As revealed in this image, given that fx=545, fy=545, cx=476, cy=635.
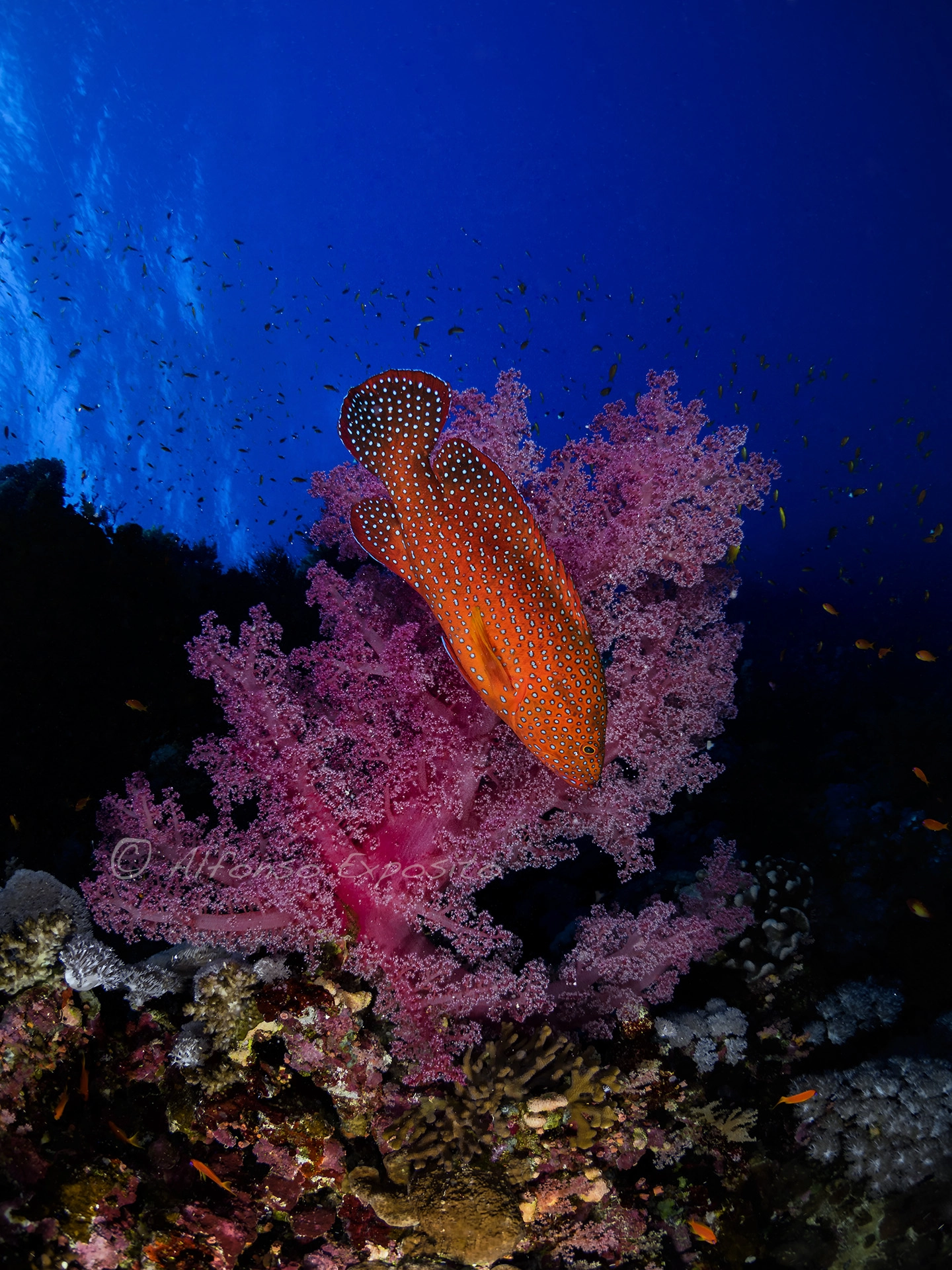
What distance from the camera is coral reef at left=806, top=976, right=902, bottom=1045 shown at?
15.2ft

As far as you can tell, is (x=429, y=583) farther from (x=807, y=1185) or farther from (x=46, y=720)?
(x=807, y=1185)

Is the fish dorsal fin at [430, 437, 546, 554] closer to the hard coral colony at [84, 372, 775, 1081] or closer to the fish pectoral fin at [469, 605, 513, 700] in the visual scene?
the hard coral colony at [84, 372, 775, 1081]

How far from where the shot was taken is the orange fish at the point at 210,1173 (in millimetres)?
2877

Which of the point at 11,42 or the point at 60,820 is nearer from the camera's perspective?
the point at 60,820

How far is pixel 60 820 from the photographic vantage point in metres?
5.30

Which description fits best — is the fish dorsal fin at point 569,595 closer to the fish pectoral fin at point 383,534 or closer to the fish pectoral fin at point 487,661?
the fish pectoral fin at point 487,661

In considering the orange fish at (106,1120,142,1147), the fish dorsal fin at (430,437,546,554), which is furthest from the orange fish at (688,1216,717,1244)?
the fish dorsal fin at (430,437,546,554)

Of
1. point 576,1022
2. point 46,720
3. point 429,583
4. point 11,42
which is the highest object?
point 11,42

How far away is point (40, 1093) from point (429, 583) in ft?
10.9

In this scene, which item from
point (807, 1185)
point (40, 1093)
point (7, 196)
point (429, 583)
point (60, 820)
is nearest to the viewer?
A: point (40, 1093)

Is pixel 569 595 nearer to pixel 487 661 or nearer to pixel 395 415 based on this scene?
pixel 487 661

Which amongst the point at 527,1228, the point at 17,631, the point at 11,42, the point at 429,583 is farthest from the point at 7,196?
the point at 527,1228

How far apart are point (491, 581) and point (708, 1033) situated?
398 cm

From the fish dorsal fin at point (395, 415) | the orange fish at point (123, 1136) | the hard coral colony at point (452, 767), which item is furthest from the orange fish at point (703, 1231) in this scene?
the fish dorsal fin at point (395, 415)
